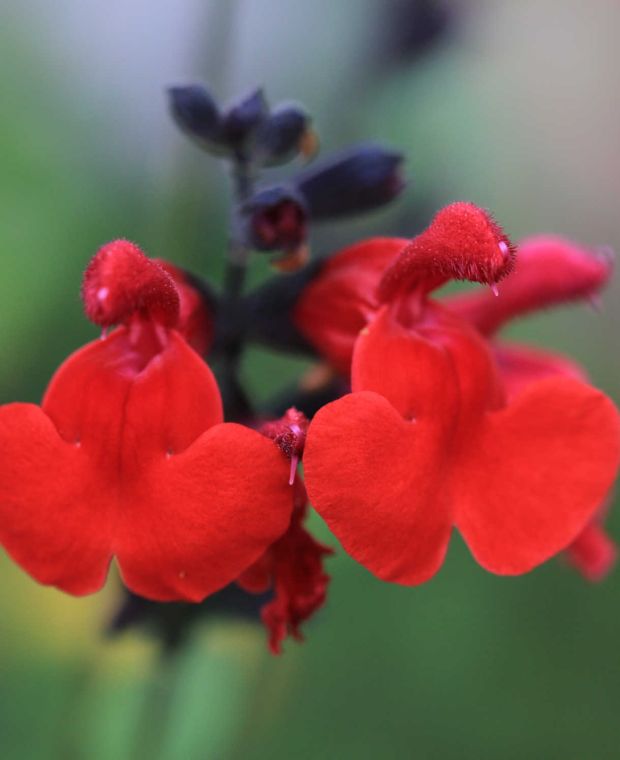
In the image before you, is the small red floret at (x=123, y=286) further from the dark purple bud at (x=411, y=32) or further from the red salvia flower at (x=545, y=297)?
the dark purple bud at (x=411, y=32)

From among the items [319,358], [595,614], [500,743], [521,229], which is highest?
[319,358]

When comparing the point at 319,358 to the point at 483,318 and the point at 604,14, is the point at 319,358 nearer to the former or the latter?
the point at 483,318

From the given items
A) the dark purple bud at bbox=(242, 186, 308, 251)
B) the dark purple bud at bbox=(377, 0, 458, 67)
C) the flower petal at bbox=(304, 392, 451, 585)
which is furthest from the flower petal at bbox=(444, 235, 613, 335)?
the dark purple bud at bbox=(377, 0, 458, 67)

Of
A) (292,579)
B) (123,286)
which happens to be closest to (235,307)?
(123,286)

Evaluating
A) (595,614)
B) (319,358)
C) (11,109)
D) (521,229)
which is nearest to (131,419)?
(319,358)

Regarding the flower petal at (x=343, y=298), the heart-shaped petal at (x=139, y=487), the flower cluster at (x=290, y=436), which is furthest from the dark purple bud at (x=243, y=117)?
the heart-shaped petal at (x=139, y=487)
